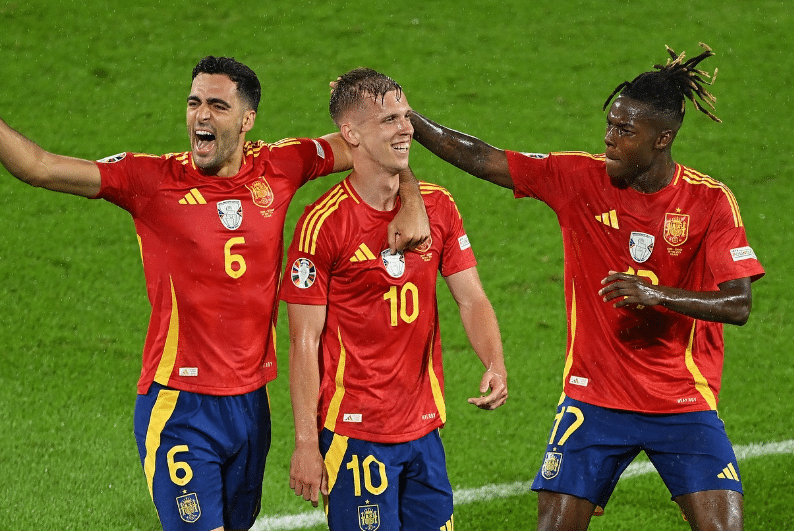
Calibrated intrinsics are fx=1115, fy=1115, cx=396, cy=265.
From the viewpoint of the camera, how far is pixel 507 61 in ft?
41.5

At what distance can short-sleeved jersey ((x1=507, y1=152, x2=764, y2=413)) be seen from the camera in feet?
16.8

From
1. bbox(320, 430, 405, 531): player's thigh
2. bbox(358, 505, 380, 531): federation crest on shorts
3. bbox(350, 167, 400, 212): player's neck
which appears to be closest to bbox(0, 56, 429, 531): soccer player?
bbox(350, 167, 400, 212): player's neck

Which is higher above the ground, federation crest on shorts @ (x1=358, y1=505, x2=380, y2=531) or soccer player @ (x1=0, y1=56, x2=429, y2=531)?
soccer player @ (x1=0, y1=56, x2=429, y2=531)

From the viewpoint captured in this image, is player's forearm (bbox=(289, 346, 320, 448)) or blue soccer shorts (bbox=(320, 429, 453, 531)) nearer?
player's forearm (bbox=(289, 346, 320, 448))

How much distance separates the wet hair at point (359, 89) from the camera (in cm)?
488

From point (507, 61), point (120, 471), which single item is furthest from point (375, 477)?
point (507, 61)

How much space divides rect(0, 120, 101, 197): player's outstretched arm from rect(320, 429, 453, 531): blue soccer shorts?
1465 mm

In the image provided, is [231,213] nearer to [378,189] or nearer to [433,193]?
[378,189]

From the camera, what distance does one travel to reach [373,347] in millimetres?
4734

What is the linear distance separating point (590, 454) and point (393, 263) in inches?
51.0

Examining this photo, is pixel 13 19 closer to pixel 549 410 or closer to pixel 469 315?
pixel 549 410

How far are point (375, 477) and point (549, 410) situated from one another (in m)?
3.68

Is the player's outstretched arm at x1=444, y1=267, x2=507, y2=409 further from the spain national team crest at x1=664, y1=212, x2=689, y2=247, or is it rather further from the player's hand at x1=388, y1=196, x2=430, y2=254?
the spain national team crest at x1=664, y1=212, x2=689, y2=247

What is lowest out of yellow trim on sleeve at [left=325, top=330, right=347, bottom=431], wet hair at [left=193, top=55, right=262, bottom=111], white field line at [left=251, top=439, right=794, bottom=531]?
white field line at [left=251, top=439, right=794, bottom=531]
